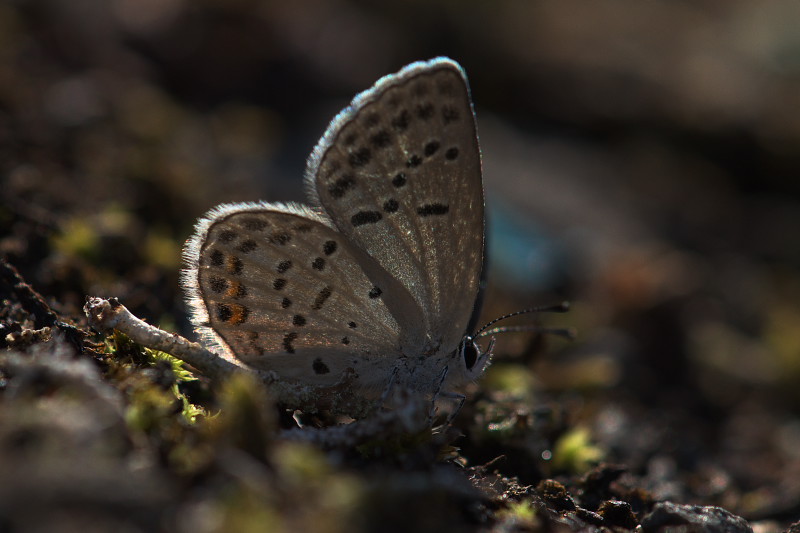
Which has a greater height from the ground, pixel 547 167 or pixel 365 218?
pixel 547 167

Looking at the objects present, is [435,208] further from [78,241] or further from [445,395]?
[78,241]

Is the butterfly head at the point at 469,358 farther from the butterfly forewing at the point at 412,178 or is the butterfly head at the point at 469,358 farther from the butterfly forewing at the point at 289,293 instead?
the butterfly forewing at the point at 289,293

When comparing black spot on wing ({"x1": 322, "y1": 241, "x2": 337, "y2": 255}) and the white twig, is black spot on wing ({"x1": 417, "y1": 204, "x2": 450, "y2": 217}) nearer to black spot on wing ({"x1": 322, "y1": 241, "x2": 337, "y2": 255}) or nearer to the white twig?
black spot on wing ({"x1": 322, "y1": 241, "x2": 337, "y2": 255})

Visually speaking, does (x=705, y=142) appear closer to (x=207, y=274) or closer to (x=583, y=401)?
(x=583, y=401)

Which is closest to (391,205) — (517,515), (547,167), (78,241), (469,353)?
(469,353)

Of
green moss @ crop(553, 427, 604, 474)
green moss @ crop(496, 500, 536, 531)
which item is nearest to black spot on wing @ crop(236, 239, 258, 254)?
green moss @ crop(496, 500, 536, 531)

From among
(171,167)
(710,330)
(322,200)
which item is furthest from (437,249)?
(710,330)

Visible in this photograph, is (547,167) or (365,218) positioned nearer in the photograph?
(365,218)
